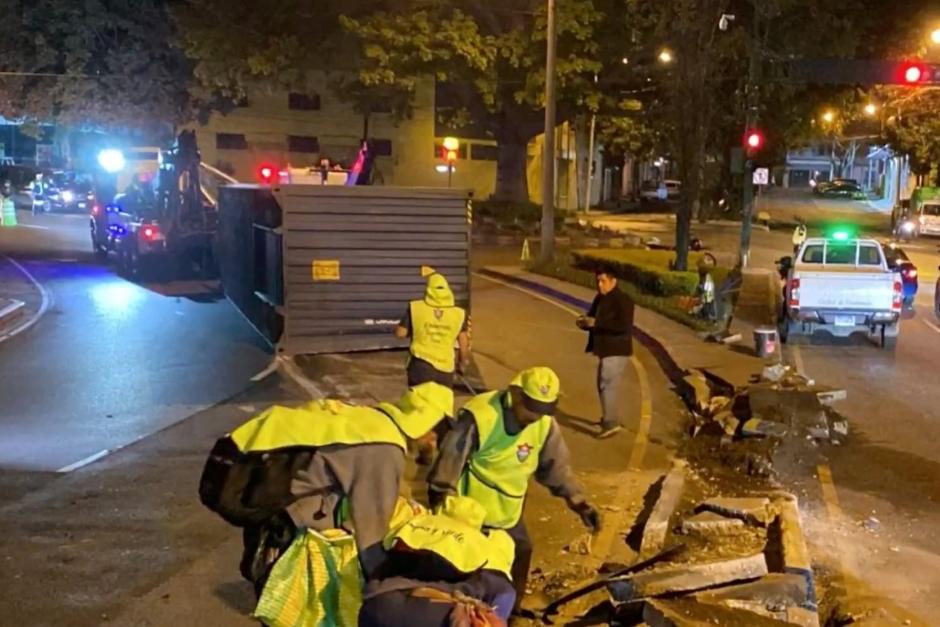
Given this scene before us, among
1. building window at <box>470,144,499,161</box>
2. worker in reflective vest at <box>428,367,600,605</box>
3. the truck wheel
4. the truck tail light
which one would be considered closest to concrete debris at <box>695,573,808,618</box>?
worker in reflective vest at <box>428,367,600,605</box>

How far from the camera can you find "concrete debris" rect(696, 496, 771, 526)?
26.1ft

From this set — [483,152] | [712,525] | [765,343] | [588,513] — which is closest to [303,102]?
[483,152]

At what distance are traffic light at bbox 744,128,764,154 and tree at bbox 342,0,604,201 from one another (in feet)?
23.4

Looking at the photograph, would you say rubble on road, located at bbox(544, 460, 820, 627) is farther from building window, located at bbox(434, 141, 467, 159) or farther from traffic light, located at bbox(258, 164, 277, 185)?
building window, located at bbox(434, 141, 467, 159)

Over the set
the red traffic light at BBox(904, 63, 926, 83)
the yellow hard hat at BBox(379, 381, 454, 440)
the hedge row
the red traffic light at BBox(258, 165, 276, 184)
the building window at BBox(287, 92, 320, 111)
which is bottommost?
the hedge row

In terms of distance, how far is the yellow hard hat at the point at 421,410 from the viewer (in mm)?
4215

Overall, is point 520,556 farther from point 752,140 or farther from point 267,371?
point 752,140

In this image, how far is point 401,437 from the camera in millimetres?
4074

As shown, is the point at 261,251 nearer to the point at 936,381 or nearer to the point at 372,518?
the point at 936,381

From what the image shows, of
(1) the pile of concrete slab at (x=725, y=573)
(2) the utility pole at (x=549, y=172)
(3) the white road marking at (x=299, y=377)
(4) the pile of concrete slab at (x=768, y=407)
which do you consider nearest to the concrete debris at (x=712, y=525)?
(1) the pile of concrete slab at (x=725, y=573)

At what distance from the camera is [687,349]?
1628 centimetres

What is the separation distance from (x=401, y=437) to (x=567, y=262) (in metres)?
25.4

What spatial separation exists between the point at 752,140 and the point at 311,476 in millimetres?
28305

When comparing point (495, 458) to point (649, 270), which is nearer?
point (495, 458)
